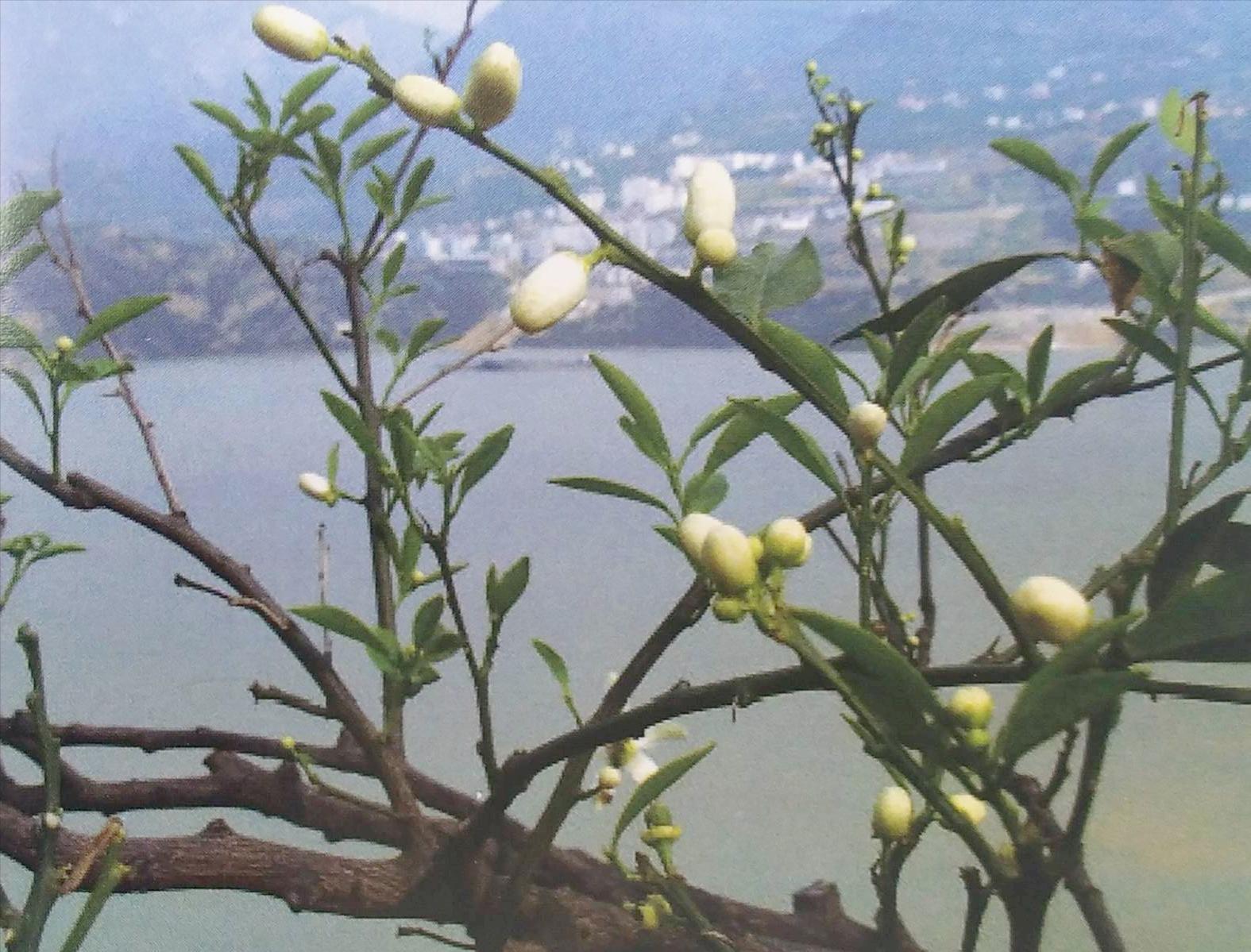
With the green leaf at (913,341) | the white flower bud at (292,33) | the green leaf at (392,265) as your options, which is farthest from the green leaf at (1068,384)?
the green leaf at (392,265)

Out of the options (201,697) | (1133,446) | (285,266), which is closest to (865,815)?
(1133,446)

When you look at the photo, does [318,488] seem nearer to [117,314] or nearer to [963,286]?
[117,314]

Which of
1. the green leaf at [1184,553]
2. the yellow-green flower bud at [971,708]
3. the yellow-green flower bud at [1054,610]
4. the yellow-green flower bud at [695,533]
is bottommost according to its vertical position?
the yellow-green flower bud at [971,708]

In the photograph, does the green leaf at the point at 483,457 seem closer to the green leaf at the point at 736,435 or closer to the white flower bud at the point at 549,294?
the green leaf at the point at 736,435

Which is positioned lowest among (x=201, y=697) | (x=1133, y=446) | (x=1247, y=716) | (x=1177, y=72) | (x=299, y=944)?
(x=299, y=944)

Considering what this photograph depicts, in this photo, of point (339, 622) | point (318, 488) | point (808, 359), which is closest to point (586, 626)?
point (318, 488)

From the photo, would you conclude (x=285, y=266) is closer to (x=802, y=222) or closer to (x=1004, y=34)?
(x=802, y=222)
